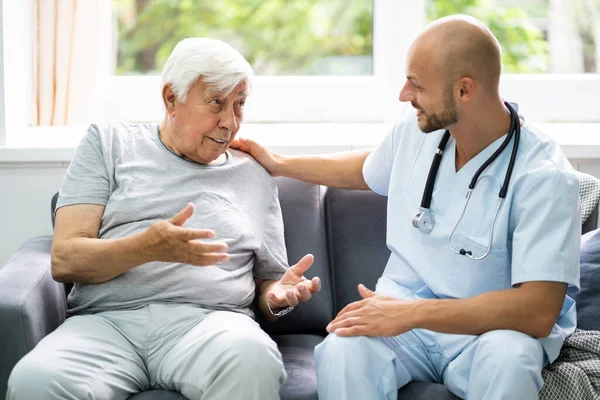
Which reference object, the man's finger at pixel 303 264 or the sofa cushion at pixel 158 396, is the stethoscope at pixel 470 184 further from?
the sofa cushion at pixel 158 396

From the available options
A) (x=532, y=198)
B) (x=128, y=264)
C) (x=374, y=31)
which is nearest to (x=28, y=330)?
(x=128, y=264)

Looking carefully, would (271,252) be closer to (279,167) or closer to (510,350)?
(279,167)

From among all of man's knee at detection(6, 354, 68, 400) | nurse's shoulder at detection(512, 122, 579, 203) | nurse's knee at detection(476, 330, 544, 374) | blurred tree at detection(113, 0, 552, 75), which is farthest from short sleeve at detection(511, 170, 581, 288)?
blurred tree at detection(113, 0, 552, 75)

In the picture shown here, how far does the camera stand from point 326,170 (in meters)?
2.37

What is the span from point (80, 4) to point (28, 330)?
1341 millimetres

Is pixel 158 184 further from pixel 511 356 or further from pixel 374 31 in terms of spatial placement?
pixel 374 31

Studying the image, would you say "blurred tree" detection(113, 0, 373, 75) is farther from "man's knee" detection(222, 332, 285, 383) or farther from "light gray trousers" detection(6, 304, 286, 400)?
"man's knee" detection(222, 332, 285, 383)

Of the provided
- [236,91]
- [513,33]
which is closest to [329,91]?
[513,33]

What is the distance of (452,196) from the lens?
2.04m

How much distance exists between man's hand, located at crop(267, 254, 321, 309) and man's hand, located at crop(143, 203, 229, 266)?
229 millimetres

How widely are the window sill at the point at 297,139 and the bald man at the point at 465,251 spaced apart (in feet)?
1.81

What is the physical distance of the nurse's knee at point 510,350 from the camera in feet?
5.77

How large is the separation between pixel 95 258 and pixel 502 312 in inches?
38.3

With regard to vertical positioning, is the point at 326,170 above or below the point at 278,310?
above
